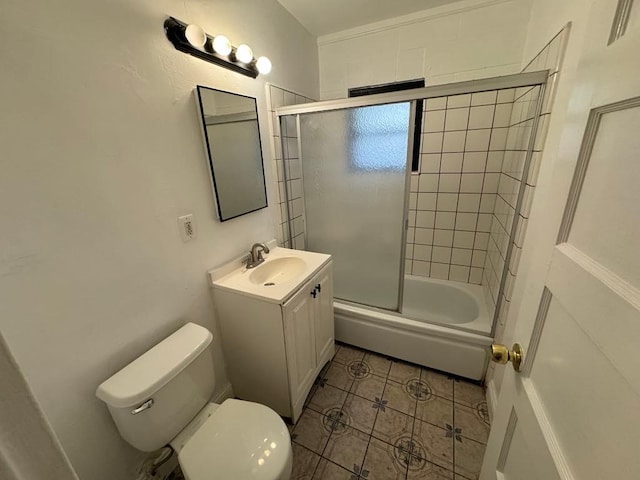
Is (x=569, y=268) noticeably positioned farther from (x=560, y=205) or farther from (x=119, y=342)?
(x=119, y=342)

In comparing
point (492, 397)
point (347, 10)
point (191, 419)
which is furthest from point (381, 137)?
point (191, 419)

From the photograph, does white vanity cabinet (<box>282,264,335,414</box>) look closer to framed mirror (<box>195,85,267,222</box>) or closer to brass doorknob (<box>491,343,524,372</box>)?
framed mirror (<box>195,85,267,222</box>)

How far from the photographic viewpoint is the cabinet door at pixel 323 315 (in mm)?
1556

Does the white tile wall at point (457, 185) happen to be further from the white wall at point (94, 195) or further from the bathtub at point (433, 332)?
the white wall at point (94, 195)

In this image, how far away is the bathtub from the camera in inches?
63.7

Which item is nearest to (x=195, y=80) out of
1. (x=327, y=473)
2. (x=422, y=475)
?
(x=327, y=473)

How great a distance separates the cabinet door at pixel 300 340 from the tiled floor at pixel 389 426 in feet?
0.72

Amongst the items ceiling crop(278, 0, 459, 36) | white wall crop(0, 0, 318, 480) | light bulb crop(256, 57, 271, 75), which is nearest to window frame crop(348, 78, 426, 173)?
ceiling crop(278, 0, 459, 36)

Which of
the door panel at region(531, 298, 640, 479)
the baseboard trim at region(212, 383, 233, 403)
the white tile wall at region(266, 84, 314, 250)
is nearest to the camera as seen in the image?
the door panel at region(531, 298, 640, 479)

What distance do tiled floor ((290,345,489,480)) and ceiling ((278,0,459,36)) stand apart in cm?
241

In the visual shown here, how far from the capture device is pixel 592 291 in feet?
1.40

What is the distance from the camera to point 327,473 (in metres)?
1.24

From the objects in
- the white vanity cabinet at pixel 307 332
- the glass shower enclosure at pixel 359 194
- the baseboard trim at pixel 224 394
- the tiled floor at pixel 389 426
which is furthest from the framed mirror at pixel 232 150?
the tiled floor at pixel 389 426

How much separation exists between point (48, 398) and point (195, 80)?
133 cm
